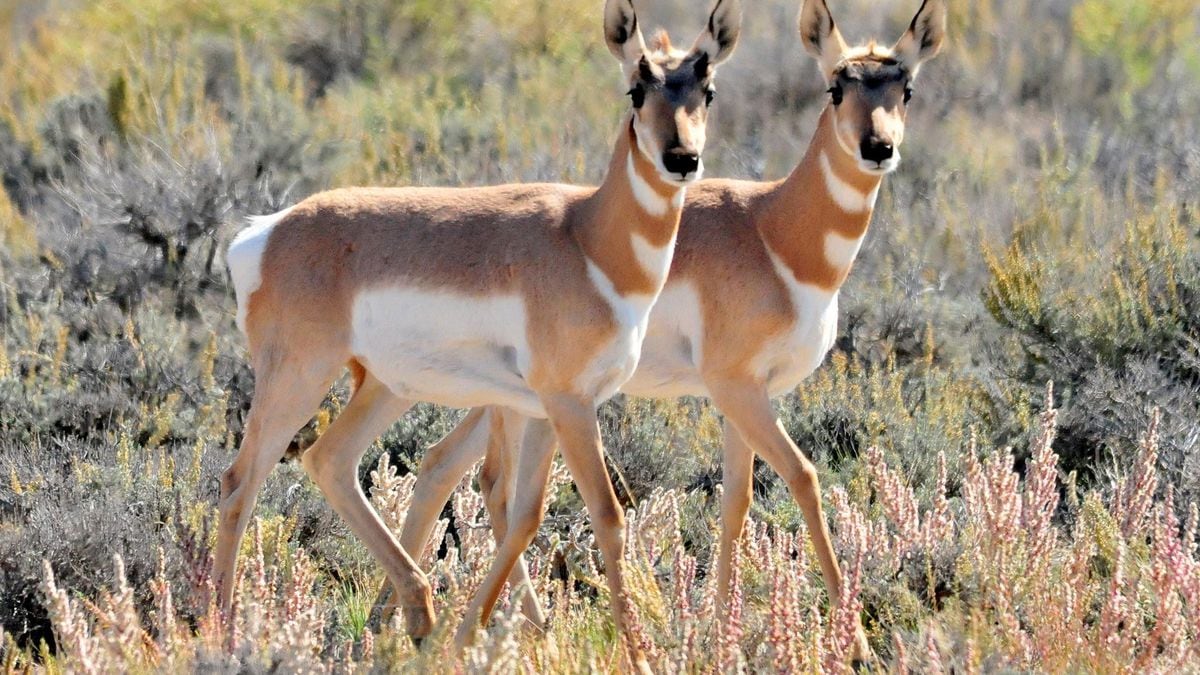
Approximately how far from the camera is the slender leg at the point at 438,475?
5852 mm

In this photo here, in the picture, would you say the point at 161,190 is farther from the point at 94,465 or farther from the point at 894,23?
the point at 894,23

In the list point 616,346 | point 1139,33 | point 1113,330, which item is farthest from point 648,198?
point 1139,33

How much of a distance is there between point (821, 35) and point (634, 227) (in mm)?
1504

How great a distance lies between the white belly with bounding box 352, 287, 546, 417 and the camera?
505 centimetres

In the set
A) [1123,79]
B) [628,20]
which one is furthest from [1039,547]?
[1123,79]

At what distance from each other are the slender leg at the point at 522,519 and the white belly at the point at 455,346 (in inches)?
9.9

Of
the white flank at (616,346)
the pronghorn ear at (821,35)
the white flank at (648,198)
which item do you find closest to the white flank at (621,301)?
the white flank at (616,346)

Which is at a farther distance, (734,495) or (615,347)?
(734,495)

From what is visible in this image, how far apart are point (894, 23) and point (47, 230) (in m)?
9.66

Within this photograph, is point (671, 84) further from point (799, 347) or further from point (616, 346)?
point (799, 347)

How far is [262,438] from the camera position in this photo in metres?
5.27

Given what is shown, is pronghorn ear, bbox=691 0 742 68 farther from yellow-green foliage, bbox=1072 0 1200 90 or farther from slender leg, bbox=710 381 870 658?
yellow-green foliage, bbox=1072 0 1200 90

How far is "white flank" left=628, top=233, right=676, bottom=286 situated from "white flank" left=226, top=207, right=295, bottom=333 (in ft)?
3.91

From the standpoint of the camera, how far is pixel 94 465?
646 cm
